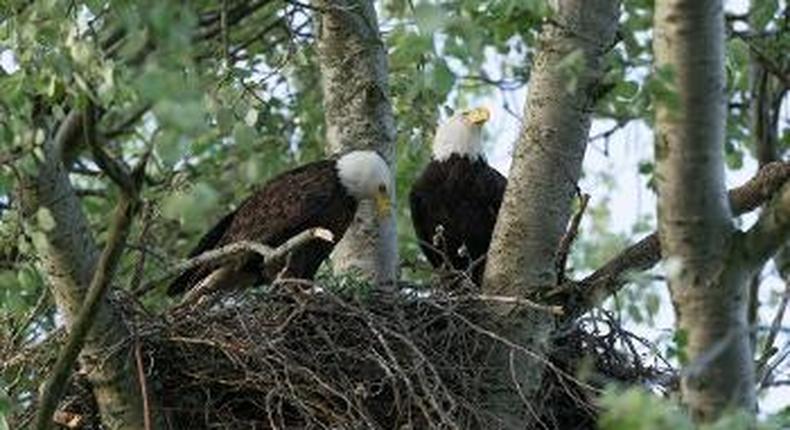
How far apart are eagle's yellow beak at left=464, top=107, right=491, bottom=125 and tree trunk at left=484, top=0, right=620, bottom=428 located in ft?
7.28

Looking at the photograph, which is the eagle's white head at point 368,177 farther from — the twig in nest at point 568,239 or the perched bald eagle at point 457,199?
the twig in nest at point 568,239

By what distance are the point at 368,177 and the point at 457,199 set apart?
1.90 ft

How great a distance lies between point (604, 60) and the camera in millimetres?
3947

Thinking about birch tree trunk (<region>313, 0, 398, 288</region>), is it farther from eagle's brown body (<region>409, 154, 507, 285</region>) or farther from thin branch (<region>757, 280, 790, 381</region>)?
thin branch (<region>757, 280, 790, 381</region>)

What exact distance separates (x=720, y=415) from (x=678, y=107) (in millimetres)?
579

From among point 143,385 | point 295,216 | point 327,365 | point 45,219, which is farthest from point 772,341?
point 295,216

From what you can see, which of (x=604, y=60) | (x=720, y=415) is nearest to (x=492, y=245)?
(x=604, y=60)

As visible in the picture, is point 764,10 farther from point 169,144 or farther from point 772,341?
point 169,144

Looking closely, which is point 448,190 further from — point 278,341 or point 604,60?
point 604,60

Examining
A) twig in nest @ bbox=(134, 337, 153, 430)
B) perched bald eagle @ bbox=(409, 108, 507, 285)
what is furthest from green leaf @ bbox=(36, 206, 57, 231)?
perched bald eagle @ bbox=(409, 108, 507, 285)

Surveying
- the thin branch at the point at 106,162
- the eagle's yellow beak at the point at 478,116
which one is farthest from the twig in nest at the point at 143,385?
the eagle's yellow beak at the point at 478,116

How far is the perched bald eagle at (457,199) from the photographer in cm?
662

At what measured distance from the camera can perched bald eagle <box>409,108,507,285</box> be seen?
662cm

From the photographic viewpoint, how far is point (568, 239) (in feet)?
15.8
